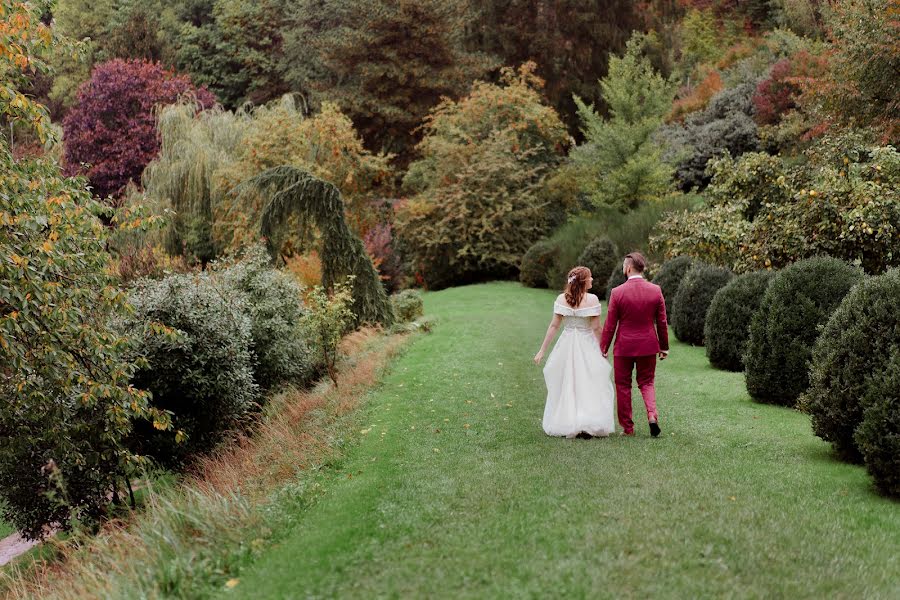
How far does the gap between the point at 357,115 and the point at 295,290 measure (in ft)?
80.7

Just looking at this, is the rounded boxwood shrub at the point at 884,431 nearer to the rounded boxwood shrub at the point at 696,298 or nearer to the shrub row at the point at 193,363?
the shrub row at the point at 193,363

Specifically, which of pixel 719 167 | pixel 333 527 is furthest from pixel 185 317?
pixel 719 167

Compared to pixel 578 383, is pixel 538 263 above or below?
below

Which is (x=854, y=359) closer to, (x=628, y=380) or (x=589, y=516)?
(x=628, y=380)

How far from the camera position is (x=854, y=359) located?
6.84 m

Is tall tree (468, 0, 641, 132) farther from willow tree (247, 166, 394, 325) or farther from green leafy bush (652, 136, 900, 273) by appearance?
willow tree (247, 166, 394, 325)

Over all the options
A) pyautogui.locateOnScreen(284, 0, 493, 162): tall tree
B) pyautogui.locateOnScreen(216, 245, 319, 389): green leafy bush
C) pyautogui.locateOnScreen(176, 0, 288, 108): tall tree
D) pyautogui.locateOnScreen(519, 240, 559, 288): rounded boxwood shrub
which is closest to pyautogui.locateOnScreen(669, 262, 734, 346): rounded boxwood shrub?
pyautogui.locateOnScreen(216, 245, 319, 389): green leafy bush

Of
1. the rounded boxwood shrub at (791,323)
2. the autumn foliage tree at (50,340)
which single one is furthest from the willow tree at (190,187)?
the rounded boxwood shrub at (791,323)

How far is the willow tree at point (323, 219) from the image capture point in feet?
53.5

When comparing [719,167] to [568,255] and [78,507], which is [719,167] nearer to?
[568,255]

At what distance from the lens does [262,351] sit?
1314cm

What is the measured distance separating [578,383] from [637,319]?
94 cm

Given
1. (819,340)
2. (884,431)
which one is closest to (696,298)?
(819,340)

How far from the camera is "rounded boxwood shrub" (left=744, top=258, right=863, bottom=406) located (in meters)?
9.85
